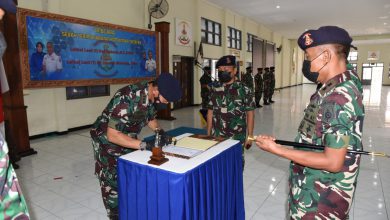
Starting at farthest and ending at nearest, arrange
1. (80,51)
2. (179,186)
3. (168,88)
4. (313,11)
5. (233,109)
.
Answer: (313,11), (80,51), (233,109), (168,88), (179,186)

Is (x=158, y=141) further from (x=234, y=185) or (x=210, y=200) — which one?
(x=234, y=185)

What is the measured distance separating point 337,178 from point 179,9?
28.2ft

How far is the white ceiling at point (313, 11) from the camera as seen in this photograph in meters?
10.4

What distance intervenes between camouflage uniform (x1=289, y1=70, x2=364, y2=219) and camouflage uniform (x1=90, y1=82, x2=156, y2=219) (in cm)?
103

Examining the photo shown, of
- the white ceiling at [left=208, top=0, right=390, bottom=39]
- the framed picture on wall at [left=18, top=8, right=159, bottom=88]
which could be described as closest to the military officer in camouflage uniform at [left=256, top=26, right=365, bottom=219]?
the framed picture on wall at [left=18, top=8, right=159, bottom=88]

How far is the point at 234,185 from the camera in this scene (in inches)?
71.9

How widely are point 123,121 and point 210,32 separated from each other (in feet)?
31.6

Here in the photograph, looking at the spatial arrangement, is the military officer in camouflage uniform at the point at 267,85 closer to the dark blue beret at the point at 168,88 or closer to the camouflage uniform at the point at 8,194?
the dark blue beret at the point at 168,88

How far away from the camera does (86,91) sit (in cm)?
642

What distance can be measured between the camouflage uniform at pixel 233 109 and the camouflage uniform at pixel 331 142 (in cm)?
114

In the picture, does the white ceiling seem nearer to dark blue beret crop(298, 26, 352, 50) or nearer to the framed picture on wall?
the framed picture on wall

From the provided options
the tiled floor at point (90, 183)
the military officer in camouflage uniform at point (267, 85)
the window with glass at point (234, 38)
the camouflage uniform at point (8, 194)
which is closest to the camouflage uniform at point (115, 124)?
the tiled floor at point (90, 183)

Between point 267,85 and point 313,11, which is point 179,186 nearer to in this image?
point 267,85

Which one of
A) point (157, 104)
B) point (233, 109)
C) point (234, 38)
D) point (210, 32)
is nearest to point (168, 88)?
point (157, 104)
